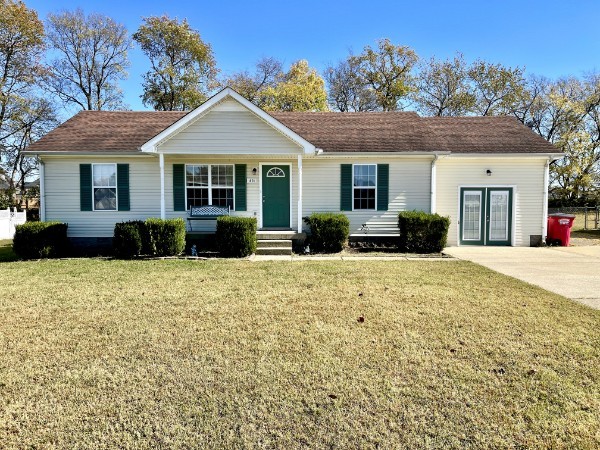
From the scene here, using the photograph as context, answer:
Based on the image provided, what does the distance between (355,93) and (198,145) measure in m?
27.7

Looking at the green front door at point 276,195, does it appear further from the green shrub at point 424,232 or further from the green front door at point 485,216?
the green front door at point 485,216

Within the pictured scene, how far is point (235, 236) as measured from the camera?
410 inches

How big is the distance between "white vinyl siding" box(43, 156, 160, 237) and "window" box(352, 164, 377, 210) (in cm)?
660

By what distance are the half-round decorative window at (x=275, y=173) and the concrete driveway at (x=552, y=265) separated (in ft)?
19.7

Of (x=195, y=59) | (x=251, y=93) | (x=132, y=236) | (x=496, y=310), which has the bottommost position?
(x=496, y=310)

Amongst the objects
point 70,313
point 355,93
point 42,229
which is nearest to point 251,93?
point 355,93

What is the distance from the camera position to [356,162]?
12.6m

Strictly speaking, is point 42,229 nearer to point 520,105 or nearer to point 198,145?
point 198,145

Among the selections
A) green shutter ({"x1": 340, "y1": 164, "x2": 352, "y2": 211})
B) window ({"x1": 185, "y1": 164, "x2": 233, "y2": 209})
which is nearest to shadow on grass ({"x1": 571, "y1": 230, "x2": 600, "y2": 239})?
green shutter ({"x1": 340, "y1": 164, "x2": 352, "y2": 211})

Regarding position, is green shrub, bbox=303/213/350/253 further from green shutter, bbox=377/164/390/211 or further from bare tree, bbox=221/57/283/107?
bare tree, bbox=221/57/283/107

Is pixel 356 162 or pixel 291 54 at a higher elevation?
pixel 291 54

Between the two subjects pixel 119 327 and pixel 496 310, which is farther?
pixel 496 310

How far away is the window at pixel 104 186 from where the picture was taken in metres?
12.2

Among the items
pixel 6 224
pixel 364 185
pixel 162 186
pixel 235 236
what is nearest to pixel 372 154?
pixel 364 185
